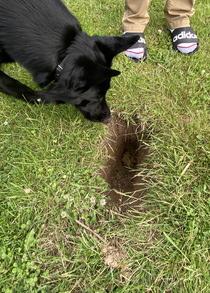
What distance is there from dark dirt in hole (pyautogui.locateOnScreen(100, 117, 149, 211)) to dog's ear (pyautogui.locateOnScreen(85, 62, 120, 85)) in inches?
35.7

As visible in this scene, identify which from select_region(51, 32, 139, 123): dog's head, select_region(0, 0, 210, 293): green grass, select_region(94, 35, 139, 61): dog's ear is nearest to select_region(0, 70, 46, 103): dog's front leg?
select_region(0, 0, 210, 293): green grass

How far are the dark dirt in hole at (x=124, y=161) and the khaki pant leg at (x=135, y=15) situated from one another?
1347mm

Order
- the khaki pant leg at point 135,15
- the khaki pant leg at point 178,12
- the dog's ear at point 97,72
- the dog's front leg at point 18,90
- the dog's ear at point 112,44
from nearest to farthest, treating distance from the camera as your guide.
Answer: the dog's ear at point 97,72, the dog's ear at point 112,44, the dog's front leg at point 18,90, the khaki pant leg at point 135,15, the khaki pant leg at point 178,12

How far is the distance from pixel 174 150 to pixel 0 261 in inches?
77.5

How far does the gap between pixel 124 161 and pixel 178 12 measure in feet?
7.26

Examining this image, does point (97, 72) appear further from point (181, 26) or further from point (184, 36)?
point (181, 26)

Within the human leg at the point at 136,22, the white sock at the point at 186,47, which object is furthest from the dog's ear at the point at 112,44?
the white sock at the point at 186,47

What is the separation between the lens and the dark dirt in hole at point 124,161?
1.94 m

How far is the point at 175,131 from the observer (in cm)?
206

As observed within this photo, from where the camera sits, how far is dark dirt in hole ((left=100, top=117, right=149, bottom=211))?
1.94m

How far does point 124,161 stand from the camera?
2303 millimetres

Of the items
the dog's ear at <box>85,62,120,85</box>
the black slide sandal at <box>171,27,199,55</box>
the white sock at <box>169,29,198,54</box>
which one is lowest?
the white sock at <box>169,29,198,54</box>

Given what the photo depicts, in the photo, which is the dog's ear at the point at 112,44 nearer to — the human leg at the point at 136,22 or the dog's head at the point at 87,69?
the dog's head at the point at 87,69

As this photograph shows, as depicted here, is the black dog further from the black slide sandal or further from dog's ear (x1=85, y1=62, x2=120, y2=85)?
the black slide sandal
